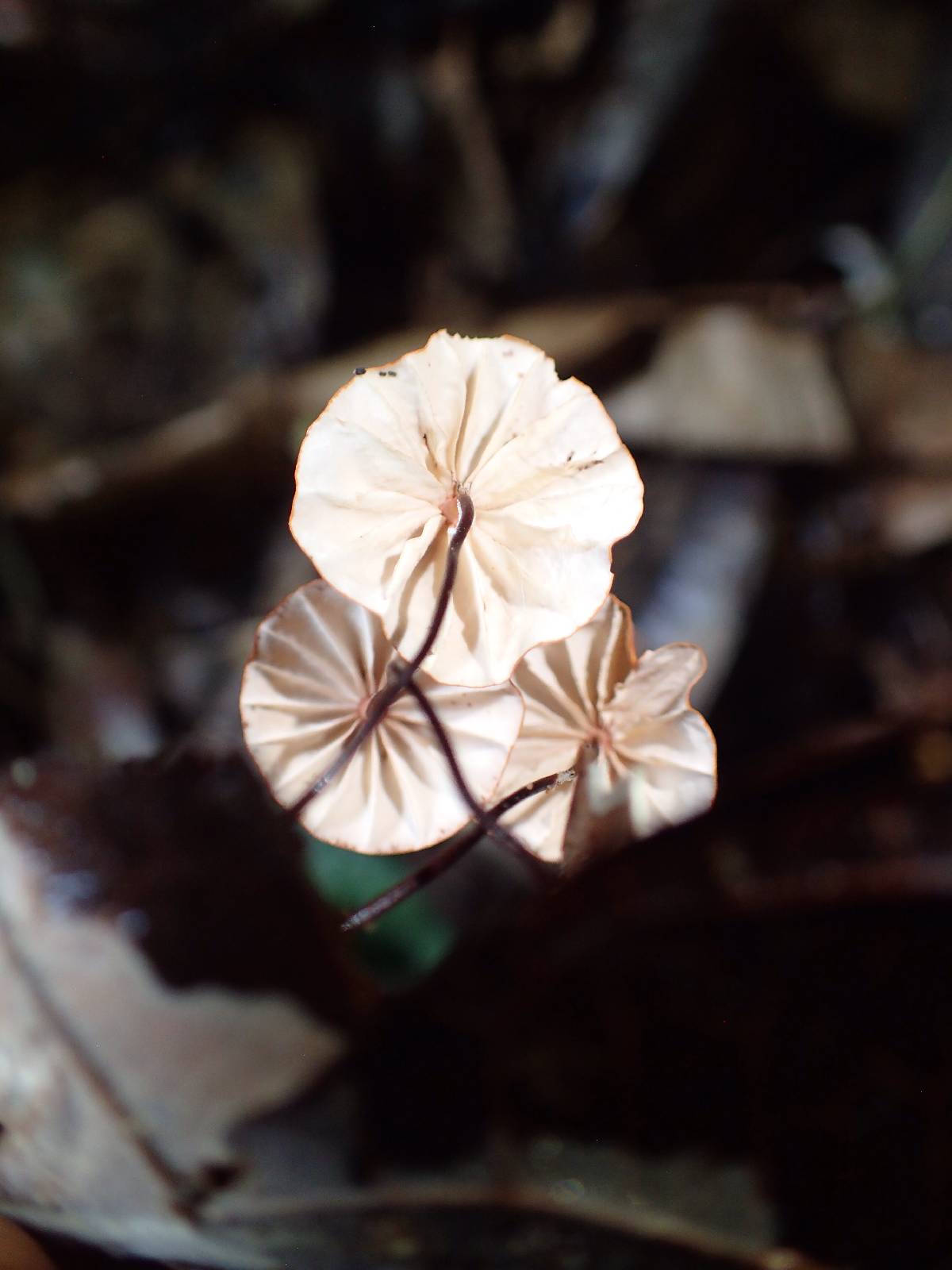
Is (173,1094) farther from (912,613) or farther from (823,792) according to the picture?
(912,613)

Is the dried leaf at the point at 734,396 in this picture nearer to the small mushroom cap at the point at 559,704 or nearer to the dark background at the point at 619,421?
the dark background at the point at 619,421

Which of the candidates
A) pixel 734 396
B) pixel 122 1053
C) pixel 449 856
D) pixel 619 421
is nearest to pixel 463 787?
pixel 449 856

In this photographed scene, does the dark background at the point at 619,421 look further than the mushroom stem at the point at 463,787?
Yes

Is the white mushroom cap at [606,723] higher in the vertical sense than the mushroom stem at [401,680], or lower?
lower

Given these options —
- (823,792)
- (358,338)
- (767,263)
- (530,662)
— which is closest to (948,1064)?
(823,792)

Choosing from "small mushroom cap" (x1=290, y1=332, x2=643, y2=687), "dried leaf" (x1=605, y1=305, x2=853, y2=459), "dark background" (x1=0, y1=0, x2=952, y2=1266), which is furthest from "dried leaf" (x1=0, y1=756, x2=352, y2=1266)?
"dried leaf" (x1=605, y1=305, x2=853, y2=459)

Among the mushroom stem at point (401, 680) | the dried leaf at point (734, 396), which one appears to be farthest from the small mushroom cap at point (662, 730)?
the dried leaf at point (734, 396)

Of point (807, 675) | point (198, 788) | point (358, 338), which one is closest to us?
point (198, 788)
